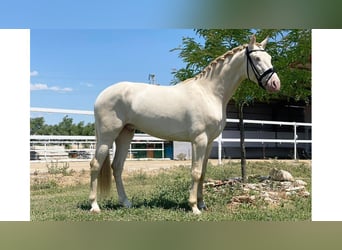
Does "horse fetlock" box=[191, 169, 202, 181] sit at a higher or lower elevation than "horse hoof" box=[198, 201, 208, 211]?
higher

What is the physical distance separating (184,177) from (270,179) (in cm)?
122

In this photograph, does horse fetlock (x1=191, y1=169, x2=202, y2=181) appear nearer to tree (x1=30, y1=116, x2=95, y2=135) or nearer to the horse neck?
the horse neck

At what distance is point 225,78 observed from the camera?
136 inches

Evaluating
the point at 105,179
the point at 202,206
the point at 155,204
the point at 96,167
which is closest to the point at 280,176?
the point at 202,206

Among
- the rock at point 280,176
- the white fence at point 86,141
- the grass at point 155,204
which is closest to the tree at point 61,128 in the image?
the white fence at point 86,141

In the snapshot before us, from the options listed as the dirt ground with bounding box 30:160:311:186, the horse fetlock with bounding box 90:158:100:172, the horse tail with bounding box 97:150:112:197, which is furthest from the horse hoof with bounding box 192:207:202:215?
the dirt ground with bounding box 30:160:311:186

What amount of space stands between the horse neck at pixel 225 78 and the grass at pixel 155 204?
1.09 meters

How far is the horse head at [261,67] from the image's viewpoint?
3260 millimetres

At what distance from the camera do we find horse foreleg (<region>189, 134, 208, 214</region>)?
333 centimetres

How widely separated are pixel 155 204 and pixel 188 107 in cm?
114

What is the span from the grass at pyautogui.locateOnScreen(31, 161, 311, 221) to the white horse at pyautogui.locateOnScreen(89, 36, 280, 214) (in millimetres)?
198

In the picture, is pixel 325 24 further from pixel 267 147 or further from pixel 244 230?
pixel 267 147

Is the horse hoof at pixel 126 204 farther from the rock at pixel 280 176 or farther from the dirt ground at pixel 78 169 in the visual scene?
the rock at pixel 280 176

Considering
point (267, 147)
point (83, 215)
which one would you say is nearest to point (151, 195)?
point (83, 215)
